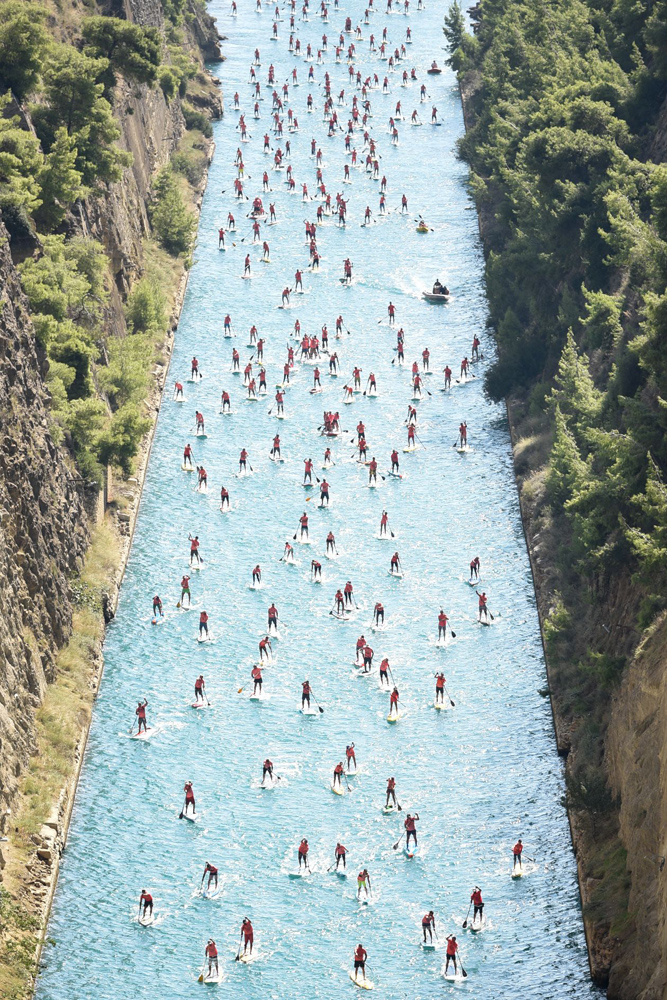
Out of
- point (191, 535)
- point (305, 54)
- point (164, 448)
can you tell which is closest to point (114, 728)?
point (191, 535)

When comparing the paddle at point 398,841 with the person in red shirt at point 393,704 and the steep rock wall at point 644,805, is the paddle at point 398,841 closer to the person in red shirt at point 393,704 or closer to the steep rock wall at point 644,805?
the person in red shirt at point 393,704

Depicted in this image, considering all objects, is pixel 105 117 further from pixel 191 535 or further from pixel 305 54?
pixel 305 54

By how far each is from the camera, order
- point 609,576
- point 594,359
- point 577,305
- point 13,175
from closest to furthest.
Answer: point 609,576 → point 13,175 → point 594,359 → point 577,305

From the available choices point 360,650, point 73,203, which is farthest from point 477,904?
point 73,203

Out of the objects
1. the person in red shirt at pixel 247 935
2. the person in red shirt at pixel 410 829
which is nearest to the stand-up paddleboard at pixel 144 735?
the person in red shirt at pixel 410 829

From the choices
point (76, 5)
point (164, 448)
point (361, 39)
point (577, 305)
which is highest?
point (76, 5)

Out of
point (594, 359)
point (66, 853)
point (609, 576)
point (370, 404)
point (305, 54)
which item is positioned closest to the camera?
point (66, 853)

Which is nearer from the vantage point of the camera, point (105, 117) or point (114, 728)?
point (114, 728)
